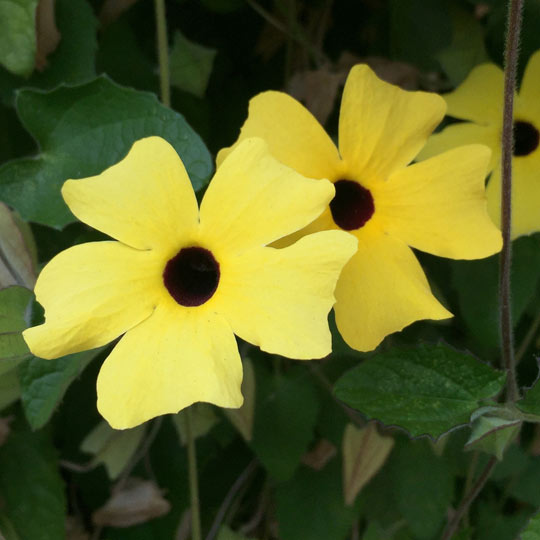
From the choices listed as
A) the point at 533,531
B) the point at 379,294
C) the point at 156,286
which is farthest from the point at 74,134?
the point at 533,531

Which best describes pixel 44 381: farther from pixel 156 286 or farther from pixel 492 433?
pixel 492 433

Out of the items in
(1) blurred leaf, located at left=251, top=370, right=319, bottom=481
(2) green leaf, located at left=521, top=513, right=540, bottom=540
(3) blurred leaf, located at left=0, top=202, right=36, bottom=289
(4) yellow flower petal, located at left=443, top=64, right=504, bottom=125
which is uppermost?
(4) yellow flower petal, located at left=443, top=64, right=504, bottom=125

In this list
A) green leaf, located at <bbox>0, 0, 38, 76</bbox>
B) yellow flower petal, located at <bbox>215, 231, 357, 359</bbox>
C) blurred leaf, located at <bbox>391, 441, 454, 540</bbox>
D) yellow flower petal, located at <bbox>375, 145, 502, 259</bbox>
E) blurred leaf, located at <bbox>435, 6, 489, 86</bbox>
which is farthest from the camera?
blurred leaf, located at <bbox>391, 441, 454, 540</bbox>

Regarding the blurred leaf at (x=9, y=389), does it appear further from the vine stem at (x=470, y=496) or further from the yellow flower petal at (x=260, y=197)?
the vine stem at (x=470, y=496)

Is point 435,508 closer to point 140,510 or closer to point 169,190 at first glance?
point 140,510

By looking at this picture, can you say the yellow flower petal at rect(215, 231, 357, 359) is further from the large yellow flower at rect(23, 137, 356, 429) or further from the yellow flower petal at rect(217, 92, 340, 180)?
the yellow flower petal at rect(217, 92, 340, 180)

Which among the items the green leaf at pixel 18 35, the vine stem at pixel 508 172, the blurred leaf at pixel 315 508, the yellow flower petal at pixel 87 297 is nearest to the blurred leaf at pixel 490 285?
the vine stem at pixel 508 172

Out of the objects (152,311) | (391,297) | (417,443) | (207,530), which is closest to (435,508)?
(417,443)

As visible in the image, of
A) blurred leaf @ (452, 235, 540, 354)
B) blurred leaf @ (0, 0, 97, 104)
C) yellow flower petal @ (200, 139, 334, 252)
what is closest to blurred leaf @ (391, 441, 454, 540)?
blurred leaf @ (452, 235, 540, 354)
